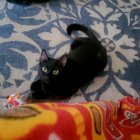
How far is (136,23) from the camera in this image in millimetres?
1457

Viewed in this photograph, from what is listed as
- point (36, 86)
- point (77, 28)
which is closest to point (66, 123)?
point (36, 86)

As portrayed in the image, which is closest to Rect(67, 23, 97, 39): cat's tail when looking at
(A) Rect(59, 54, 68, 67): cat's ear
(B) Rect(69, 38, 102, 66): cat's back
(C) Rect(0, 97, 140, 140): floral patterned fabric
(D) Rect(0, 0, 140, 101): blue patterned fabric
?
(D) Rect(0, 0, 140, 101): blue patterned fabric

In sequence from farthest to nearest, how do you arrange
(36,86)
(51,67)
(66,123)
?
(36,86)
(51,67)
(66,123)

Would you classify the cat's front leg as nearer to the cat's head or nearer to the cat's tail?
the cat's head

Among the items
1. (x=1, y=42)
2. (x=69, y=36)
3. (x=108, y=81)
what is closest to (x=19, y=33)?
(x=1, y=42)

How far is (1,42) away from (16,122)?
936 mm

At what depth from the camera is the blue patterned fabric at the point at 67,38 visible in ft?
3.78

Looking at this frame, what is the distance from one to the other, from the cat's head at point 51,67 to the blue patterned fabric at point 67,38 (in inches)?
5.7

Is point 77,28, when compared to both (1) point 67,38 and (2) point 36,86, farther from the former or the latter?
(2) point 36,86

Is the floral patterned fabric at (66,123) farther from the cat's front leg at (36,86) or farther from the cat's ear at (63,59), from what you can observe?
the cat's front leg at (36,86)

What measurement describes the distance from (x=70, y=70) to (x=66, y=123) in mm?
613

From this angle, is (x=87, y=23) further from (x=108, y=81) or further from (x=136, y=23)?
(x=108, y=81)

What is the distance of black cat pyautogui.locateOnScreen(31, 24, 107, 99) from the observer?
1021mm

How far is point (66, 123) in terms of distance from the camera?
1.53 feet
